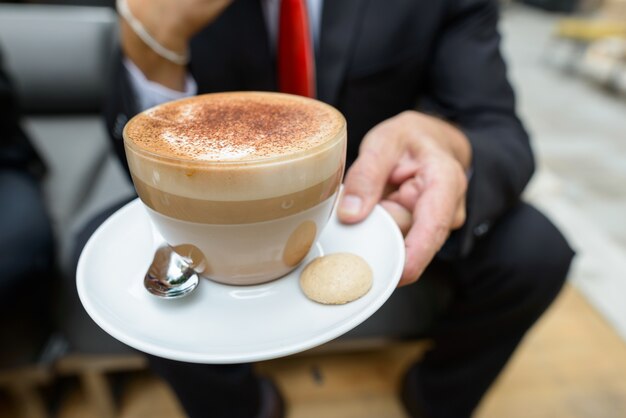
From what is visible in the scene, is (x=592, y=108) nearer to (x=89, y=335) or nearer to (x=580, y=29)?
(x=580, y=29)

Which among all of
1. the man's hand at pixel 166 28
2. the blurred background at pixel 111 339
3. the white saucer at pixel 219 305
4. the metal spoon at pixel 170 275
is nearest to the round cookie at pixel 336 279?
the white saucer at pixel 219 305

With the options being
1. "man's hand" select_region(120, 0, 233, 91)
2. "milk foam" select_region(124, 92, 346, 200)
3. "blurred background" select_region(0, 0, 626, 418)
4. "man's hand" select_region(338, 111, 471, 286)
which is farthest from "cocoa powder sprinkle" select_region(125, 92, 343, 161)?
"blurred background" select_region(0, 0, 626, 418)

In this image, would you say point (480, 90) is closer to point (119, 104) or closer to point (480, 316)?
point (480, 316)

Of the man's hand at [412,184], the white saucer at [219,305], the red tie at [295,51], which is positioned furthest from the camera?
the red tie at [295,51]

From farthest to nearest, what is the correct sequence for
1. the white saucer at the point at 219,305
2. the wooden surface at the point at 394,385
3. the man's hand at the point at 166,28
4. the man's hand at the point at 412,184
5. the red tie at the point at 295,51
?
the wooden surface at the point at 394,385 < the red tie at the point at 295,51 < the man's hand at the point at 166,28 < the man's hand at the point at 412,184 < the white saucer at the point at 219,305

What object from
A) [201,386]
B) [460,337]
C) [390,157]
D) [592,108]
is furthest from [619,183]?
[201,386]

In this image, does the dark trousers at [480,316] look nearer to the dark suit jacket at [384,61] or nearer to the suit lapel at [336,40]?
the dark suit jacket at [384,61]

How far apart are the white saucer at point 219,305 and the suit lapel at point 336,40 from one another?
423 millimetres

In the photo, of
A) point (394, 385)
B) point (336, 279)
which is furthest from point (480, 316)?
point (336, 279)

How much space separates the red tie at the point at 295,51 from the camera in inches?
31.4

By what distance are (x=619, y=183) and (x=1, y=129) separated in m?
2.40

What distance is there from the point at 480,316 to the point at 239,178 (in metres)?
0.61

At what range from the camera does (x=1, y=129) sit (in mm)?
990

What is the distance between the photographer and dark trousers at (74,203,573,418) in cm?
71
